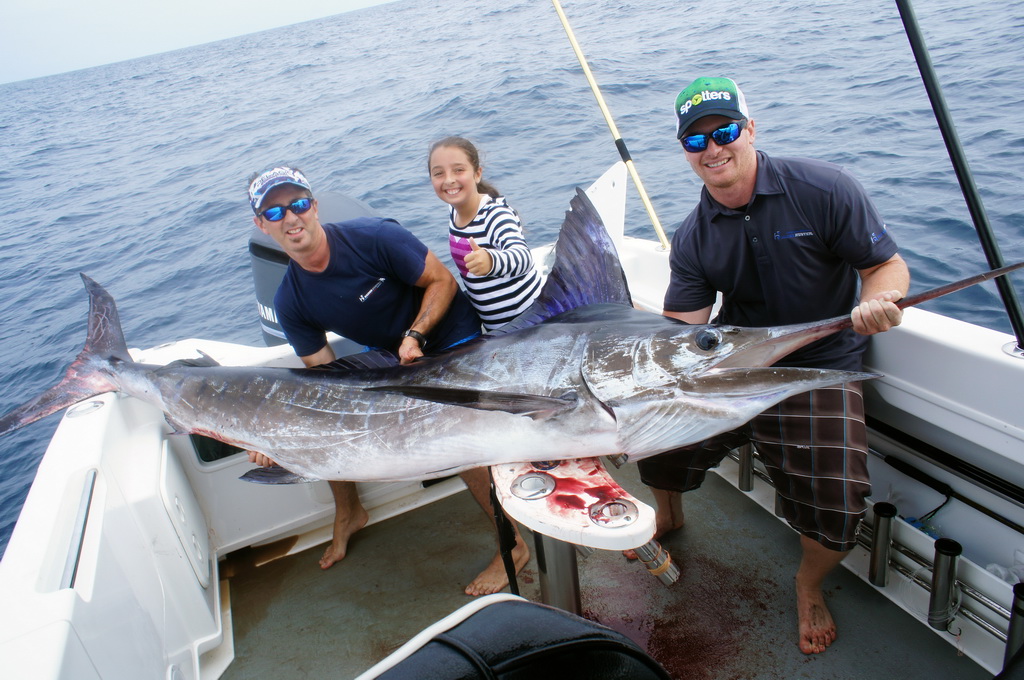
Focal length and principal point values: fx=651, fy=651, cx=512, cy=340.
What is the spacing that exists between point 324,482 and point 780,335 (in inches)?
79.0

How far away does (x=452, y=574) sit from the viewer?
2539 millimetres

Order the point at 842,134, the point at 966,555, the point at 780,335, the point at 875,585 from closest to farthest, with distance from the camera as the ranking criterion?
the point at 780,335, the point at 966,555, the point at 875,585, the point at 842,134

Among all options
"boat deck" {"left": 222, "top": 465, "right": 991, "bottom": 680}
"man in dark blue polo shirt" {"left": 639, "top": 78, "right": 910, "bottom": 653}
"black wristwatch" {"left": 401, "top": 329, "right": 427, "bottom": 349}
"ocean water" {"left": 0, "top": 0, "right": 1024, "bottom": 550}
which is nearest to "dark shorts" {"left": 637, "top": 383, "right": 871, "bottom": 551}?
"man in dark blue polo shirt" {"left": 639, "top": 78, "right": 910, "bottom": 653}

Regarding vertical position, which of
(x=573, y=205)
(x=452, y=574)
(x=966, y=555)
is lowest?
(x=452, y=574)

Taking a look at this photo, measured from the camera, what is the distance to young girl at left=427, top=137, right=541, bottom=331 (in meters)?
2.38

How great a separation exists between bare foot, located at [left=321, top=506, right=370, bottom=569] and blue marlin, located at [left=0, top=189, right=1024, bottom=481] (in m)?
0.77

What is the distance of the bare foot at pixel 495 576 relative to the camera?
7.86 feet

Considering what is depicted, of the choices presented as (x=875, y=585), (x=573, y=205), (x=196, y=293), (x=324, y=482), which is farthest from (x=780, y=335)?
(x=196, y=293)

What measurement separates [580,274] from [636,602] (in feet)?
3.74

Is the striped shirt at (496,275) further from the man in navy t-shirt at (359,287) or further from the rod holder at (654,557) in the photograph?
the rod holder at (654,557)

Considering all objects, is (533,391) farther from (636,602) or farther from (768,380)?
(636,602)

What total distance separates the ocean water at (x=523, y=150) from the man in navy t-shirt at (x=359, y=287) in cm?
289

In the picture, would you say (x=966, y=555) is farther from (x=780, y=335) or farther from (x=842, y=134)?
(x=842, y=134)

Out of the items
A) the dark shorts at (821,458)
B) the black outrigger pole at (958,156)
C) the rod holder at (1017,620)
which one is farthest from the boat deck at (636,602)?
the black outrigger pole at (958,156)
